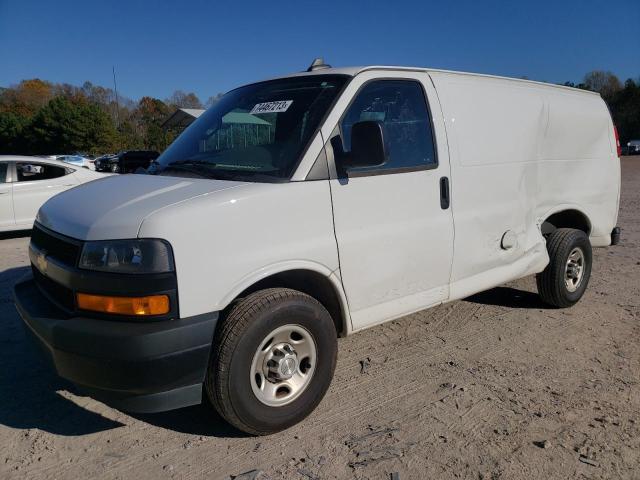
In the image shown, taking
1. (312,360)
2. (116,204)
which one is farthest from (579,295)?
(116,204)

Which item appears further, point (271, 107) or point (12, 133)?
point (12, 133)

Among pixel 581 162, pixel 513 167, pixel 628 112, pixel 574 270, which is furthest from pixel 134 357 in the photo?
pixel 628 112

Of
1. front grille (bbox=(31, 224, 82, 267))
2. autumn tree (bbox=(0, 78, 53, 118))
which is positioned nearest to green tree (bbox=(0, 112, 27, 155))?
autumn tree (bbox=(0, 78, 53, 118))

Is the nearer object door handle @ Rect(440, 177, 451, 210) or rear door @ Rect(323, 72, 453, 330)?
rear door @ Rect(323, 72, 453, 330)

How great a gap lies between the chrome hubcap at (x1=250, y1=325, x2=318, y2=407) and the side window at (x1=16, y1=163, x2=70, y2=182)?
318 inches

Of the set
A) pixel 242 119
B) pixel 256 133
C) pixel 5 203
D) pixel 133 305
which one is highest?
pixel 242 119

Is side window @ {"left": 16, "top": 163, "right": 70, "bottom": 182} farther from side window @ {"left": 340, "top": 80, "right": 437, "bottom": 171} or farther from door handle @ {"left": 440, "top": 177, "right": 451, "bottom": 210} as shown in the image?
door handle @ {"left": 440, "top": 177, "right": 451, "bottom": 210}

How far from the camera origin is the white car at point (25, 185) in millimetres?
8758

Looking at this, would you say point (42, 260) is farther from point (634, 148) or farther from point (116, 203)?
point (634, 148)

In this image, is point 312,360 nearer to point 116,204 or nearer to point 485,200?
point 116,204

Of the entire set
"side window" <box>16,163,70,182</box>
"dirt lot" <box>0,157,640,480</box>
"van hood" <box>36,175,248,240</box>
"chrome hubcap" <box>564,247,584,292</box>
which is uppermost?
"side window" <box>16,163,70,182</box>

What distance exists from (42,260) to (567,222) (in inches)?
184

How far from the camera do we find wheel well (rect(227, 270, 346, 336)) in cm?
298

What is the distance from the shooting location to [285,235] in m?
2.82
